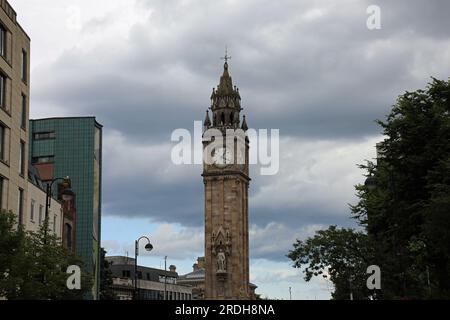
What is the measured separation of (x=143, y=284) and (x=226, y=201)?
39.3 metres

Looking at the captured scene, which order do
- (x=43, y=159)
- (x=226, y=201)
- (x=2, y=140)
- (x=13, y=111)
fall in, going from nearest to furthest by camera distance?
(x=2, y=140), (x=13, y=111), (x=43, y=159), (x=226, y=201)

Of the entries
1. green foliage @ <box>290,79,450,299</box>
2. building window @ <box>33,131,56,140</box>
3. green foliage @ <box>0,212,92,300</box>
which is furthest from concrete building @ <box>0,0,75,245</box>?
building window @ <box>33,131,56,140</box>

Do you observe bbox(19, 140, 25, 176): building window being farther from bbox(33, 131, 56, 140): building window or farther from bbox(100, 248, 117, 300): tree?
bbox(100, 248, 117, 300): tree

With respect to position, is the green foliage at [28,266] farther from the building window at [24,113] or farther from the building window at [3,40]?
the building window at [3,40]

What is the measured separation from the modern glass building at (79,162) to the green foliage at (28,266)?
1746 inches

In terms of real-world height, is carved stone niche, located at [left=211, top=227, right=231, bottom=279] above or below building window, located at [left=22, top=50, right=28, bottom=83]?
below

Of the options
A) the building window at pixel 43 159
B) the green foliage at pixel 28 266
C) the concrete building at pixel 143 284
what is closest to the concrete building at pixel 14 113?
the green foliage at pixel 28 266

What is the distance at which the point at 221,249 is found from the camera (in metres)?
125

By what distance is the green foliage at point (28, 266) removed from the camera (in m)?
37.5

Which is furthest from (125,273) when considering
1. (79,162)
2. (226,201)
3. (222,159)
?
(79,162)

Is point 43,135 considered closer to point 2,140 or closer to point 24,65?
point 24,65

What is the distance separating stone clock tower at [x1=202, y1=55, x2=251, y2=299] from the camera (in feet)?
408

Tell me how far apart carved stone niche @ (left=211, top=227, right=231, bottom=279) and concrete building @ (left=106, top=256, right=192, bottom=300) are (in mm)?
15572
